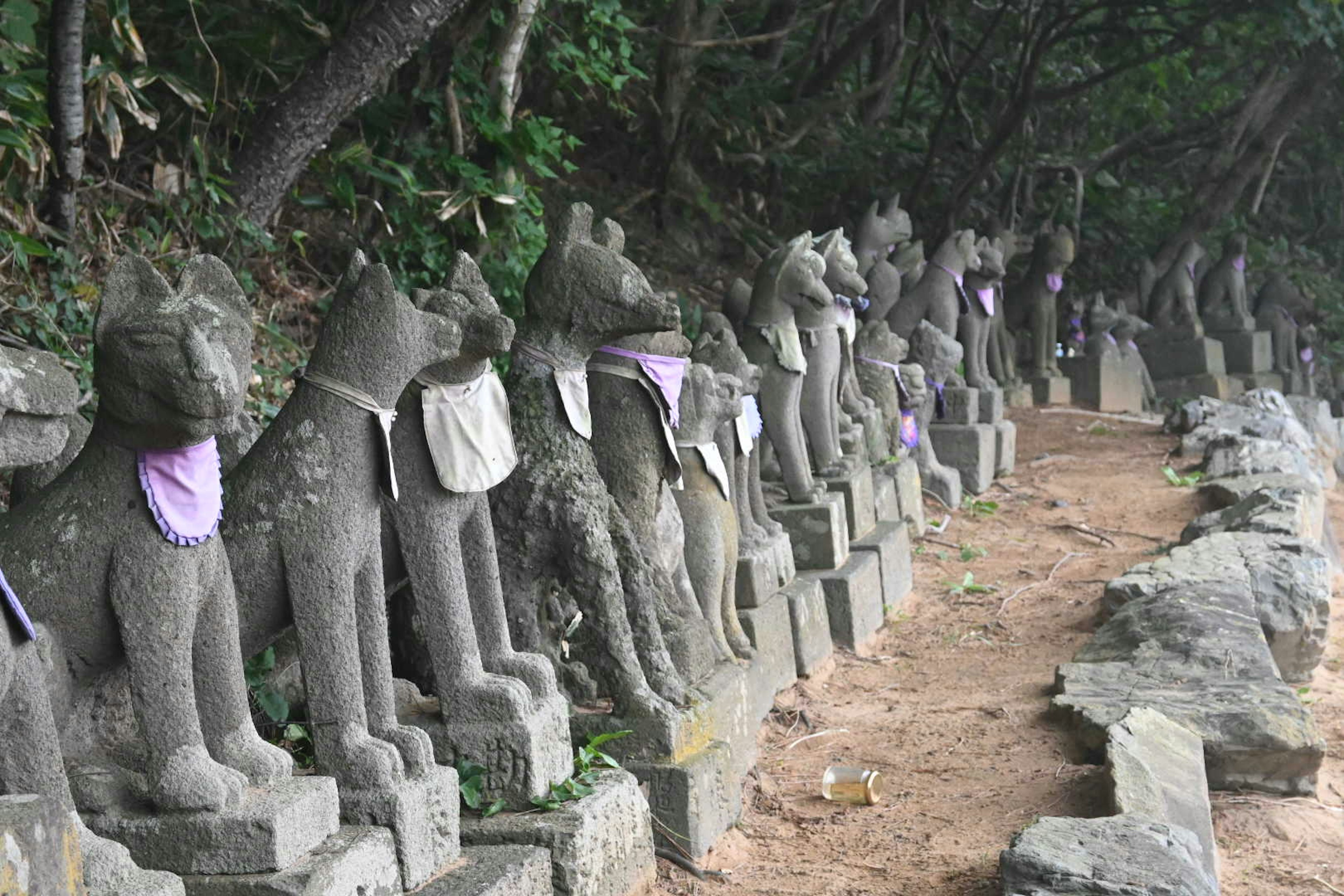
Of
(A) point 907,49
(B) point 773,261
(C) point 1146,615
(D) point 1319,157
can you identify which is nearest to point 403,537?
(B) point 773,261

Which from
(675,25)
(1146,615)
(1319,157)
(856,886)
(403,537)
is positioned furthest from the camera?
(1319,157)

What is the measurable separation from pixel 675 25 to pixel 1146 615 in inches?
237

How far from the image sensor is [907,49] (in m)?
15.8

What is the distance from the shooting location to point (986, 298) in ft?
39.4

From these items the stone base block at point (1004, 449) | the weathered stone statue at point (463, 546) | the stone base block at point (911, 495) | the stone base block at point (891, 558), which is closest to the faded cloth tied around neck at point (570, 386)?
the weathered stone statue at point (463, 546)

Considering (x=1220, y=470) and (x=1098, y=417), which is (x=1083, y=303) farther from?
(x=1220, y=470)

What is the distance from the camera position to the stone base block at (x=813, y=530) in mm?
6965

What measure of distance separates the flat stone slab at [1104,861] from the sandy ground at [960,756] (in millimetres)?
320

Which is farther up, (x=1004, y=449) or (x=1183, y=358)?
(x=1183, y=358)

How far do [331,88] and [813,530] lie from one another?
2.86 m

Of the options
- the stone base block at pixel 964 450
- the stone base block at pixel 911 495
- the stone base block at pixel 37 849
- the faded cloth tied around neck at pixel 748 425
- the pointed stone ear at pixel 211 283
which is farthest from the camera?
the stone base block at pixel 964 450

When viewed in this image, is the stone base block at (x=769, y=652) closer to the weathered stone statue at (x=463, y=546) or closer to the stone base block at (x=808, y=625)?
the stone base block at (x=808, y=625)

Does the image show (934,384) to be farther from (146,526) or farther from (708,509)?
(146,526)

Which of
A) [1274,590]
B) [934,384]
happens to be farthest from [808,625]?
[934,384]
